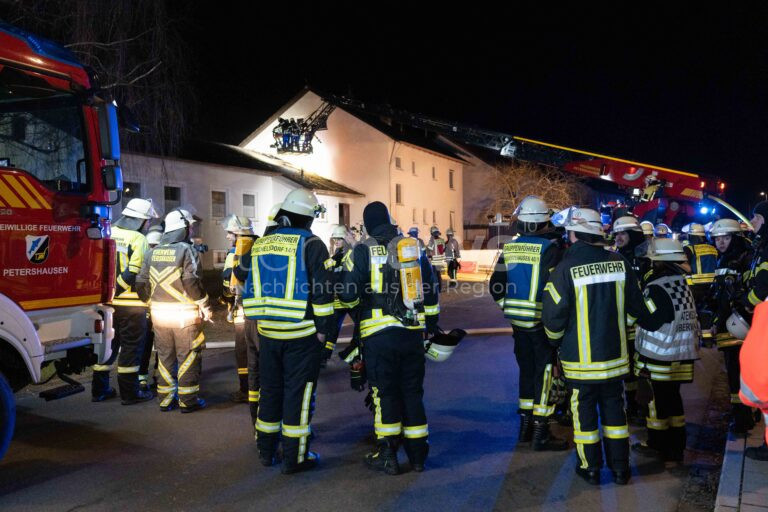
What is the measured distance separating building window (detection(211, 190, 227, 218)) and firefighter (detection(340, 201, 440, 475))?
67.4 ft

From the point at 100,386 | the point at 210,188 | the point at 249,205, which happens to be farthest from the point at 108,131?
the point at 249,205

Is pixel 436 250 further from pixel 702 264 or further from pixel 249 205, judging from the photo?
pixel 702 264

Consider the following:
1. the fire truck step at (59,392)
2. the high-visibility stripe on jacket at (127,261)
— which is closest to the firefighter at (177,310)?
the high-visibility stripe on jacket at (127,261)

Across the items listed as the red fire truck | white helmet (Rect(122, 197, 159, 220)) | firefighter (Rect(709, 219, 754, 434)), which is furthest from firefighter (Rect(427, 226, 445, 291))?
the red fire truck

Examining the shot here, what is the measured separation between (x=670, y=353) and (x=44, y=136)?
5438 mm

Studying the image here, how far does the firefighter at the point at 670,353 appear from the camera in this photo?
192 inches

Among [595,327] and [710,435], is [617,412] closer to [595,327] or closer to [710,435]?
[595,327]

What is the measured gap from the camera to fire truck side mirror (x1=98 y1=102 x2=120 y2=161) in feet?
17.7

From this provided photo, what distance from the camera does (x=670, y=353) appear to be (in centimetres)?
486

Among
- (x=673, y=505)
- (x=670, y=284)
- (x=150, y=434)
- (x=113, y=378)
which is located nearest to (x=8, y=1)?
(x=113, y=378)

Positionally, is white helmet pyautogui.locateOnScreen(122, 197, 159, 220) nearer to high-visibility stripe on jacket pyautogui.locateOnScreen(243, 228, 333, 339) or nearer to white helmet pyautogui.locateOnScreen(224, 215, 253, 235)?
white helmet pyautogui.locateOnScreen(224, 215, 253, 235)

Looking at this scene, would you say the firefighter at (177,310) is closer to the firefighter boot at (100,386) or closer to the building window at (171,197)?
the firefighter boot at (100,386)

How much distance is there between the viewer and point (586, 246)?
4.48 m

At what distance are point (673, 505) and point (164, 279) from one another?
4.95 m
